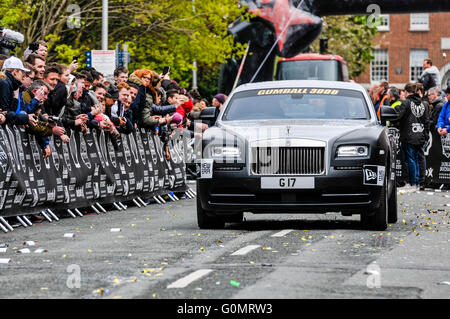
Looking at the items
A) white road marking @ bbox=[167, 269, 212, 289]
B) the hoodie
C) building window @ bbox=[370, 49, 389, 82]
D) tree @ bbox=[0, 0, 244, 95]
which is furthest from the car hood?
building window @ bbox=[370, 49, 389, 82]

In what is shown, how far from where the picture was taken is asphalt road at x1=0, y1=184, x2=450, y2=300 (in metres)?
8.04

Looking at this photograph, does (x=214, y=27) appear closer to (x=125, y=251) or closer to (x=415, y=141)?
(x=415, y=141)

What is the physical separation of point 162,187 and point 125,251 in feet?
31.6

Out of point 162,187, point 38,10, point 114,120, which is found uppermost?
point 38,10

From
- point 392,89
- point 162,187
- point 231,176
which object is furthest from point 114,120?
point 392,89

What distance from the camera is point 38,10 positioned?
114ft

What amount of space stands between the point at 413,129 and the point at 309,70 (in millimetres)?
17541

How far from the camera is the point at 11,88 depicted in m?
14.3

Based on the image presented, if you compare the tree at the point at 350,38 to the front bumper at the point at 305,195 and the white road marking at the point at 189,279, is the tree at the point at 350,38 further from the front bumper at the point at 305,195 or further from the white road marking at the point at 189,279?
the white road marking at the point at 189,279

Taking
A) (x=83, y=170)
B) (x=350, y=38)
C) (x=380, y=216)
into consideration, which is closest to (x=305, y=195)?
(x=380, y=216)

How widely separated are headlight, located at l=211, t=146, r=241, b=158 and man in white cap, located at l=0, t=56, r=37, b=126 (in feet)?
8.71

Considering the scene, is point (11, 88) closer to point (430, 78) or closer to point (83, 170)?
point (83, 170)

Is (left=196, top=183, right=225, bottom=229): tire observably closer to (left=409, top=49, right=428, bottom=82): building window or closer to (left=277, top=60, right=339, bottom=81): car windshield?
(left=277, top=60, right=339, bottom=81): car windshield

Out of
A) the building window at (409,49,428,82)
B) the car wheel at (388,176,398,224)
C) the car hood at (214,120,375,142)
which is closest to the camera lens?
the car hood at (214,120,375,142)
